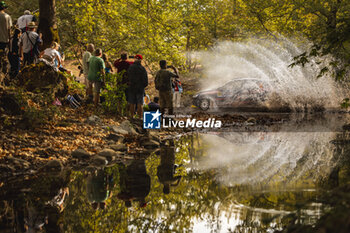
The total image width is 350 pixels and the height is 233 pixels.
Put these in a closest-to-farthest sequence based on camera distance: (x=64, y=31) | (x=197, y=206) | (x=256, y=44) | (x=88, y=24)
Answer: (x=197, y=206) → (x=88, y=24) → (x=64, y=31) → (x=256, y=44)

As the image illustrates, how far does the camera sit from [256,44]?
3516 cm

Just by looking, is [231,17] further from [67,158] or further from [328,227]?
[328,227]

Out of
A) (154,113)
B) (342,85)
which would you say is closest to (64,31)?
(154,113)

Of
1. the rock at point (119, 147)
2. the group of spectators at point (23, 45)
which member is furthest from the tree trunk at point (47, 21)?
the rock at point (119, 147)

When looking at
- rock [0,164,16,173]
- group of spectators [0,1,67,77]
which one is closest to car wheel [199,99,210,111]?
group of spectators [0,1,67,77]

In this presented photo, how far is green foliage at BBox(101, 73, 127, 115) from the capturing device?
13930 mm

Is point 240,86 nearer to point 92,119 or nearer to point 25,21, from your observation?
point 25,21

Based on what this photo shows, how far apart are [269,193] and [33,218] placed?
10.3 ft

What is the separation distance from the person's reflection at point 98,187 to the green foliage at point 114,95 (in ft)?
19.7

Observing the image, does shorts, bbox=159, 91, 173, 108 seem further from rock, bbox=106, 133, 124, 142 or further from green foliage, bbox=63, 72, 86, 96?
rock, bbox=106, 133, 124, 142

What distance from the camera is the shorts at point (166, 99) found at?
47.5 feet

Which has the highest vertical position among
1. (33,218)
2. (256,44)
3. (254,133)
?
(256,44)

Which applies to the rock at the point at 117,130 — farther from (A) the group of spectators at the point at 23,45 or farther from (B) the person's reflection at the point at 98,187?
(B) the person's reflection at the point at 98,187

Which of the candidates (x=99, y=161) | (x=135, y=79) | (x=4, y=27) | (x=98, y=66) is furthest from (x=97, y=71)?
(x=99, y=161)
